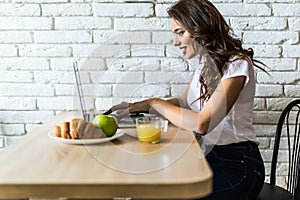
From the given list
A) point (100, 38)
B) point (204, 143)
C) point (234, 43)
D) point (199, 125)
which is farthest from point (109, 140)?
point (100, 38)

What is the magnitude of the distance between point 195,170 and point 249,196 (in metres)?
0.48

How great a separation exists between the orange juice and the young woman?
7.0 inches

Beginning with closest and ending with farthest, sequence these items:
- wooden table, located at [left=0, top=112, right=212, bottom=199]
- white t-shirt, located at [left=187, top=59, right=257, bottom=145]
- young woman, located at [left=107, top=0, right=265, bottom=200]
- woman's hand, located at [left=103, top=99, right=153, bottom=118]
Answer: wooden table, located at [left=0, top=112, right=212, bottom=199]
young woman, located at [left=107, top=0, right=265, bottom=200]
white t-shirt, located at [left=187, top=59, right=257, bottom=145]
woman's hand, located at [left=103, top=99, right=153, bottom=118]

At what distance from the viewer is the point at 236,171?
4.49ft

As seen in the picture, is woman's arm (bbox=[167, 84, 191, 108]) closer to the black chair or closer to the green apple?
the black chair

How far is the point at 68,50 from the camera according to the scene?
77.9 inches

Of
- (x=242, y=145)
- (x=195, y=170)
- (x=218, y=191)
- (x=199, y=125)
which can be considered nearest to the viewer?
(x=195, y=170)

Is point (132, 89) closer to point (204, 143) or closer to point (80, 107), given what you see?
point (80, 107)

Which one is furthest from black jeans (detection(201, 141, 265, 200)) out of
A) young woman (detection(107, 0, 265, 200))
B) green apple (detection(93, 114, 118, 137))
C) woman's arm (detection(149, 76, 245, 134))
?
green apple (detection(93, 114, 118, 137))

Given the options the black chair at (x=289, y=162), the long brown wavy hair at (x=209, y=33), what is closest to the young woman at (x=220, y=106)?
the long brown wavy hair at (x=209, y=33)

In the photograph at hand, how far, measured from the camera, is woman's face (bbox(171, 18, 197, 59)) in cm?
155

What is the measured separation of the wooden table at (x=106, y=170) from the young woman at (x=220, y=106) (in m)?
0.15

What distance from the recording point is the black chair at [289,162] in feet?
5.00

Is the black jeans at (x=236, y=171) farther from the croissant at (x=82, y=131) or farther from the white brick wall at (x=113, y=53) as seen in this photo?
the white brick wall at (x=113, y=53)
